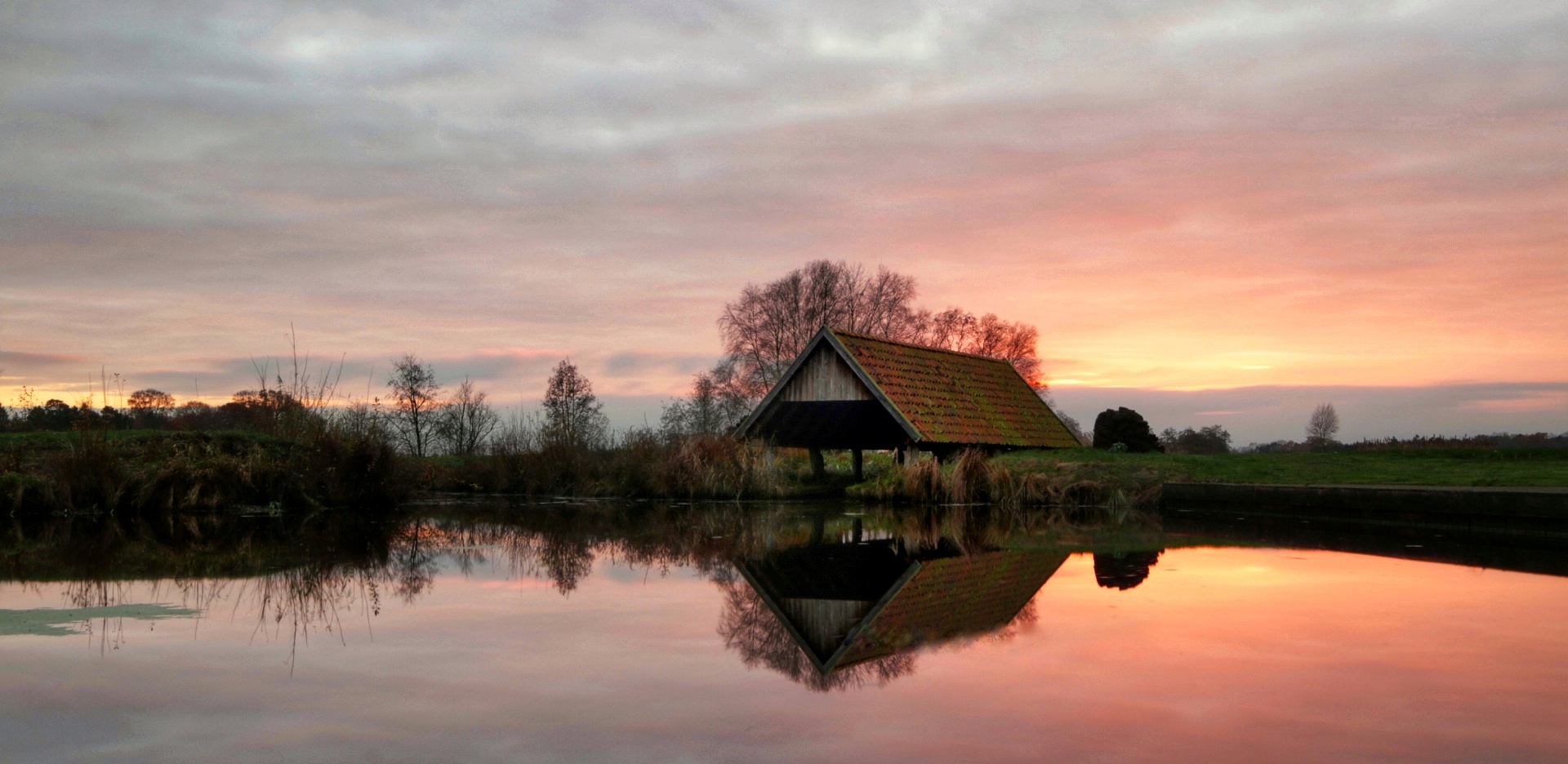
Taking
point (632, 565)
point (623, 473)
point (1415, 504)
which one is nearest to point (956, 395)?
point (623, 473)

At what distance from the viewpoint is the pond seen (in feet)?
14.6

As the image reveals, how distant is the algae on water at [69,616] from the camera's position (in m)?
7.08

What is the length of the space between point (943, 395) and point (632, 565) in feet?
59.7

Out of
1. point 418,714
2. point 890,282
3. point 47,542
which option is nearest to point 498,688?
point 418,714

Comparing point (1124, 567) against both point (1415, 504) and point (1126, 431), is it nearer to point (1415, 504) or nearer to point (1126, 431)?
point (1415, 504)

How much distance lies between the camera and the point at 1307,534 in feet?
47.9

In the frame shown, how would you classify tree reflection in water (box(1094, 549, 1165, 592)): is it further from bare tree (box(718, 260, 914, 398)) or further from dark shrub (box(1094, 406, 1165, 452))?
bare tree (box(718, 260, 914, 398))

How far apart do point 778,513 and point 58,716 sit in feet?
50.1

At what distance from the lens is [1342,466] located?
73.2 feet

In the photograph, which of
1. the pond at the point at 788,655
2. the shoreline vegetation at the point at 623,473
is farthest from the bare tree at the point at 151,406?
the pond at the point at 788,655

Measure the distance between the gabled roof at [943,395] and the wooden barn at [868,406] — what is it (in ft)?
0.10

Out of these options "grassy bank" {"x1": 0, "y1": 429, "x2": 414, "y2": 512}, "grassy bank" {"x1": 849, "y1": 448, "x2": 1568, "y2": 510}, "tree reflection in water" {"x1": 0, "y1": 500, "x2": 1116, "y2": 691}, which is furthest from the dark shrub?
"grassy bank" {"x1": 0, "y1": 429, "x2": 414, "y2": 512}

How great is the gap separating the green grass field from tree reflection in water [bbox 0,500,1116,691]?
5.59 m

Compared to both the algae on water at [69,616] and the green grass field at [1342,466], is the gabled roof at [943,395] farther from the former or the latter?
the algae on water at [69,616]
